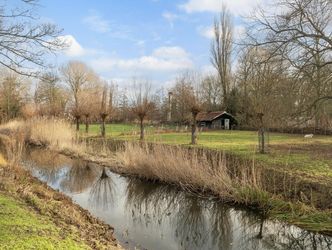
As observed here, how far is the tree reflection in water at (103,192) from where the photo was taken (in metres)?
11.6

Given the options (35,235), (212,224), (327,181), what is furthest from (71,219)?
(327,181)

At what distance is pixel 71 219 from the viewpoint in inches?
289

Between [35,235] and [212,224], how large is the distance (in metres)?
5.47

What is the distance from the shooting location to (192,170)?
12406 millimetres

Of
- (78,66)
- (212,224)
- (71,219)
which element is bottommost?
(212,224)

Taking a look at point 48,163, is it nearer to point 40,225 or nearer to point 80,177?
point 80,177

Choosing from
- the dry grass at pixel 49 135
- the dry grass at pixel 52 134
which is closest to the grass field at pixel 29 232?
the dry grass at pixel 49 135

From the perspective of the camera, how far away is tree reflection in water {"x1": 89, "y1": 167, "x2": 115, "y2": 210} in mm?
11592

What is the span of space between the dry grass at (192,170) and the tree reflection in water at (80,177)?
166 cm

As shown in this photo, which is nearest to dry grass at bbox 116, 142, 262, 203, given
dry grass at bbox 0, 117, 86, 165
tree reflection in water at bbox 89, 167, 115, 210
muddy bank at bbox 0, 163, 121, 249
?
tree reflection in water at bbox 89, 167, 115, 210

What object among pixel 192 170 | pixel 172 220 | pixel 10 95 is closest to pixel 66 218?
pixel 172 220

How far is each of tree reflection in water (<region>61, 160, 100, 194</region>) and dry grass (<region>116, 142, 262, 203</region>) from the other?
5.43ft

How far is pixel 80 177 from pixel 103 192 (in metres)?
3.14

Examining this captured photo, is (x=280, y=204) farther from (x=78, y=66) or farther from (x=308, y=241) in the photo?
(x=78, y=66)
